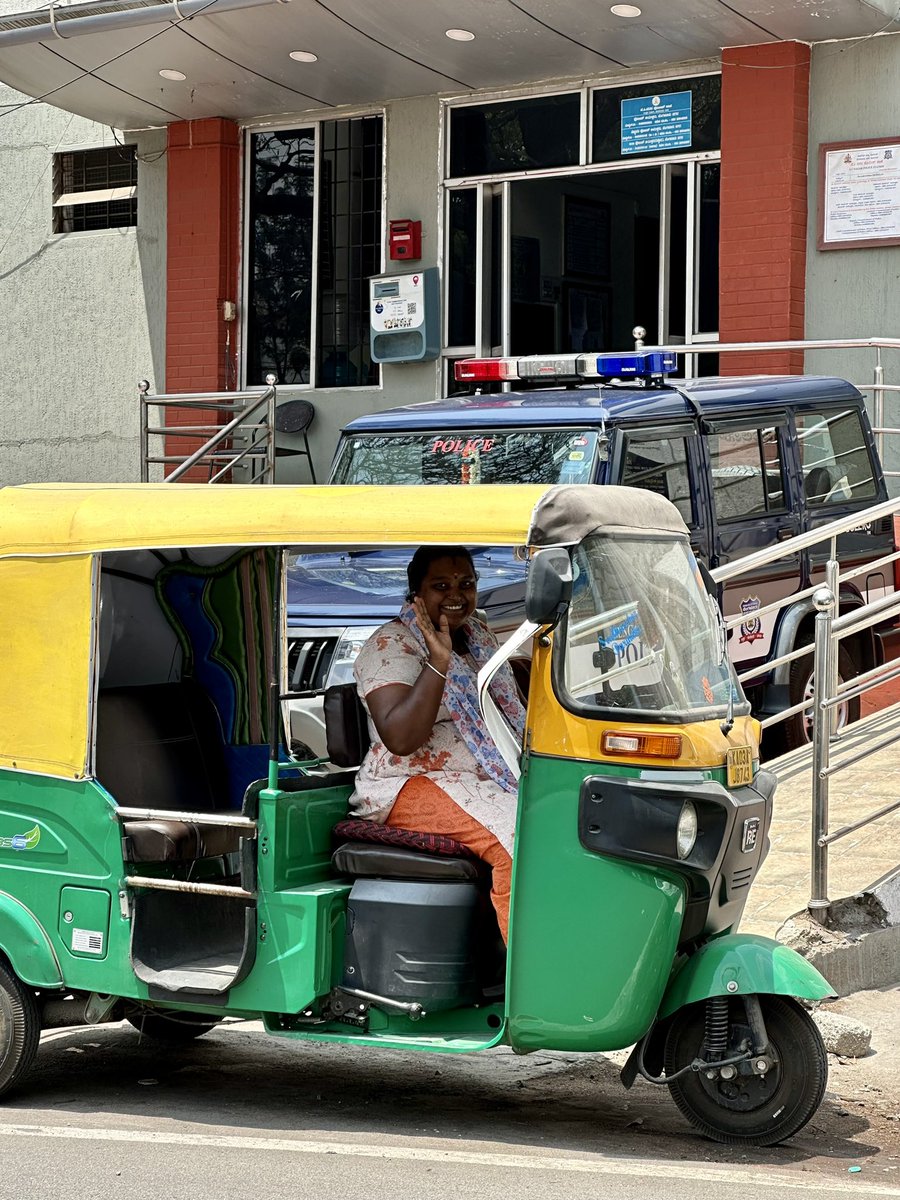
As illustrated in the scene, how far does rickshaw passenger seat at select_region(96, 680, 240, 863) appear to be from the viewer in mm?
5676

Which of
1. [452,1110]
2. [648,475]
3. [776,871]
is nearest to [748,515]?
[648,475]

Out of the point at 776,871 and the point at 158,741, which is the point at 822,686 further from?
the point at 158,741

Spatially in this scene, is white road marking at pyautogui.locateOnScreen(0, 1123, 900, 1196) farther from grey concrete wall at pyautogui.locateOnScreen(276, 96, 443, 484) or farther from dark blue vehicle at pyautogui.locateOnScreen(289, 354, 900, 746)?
grey concrete wall at pyautogui.locateOnScreen(276, 96, 443, 484)

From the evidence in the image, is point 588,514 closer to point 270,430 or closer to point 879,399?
point 879,399

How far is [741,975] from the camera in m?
A: 5.11

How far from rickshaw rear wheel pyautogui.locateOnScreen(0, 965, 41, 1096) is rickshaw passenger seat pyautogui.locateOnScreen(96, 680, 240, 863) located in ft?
2.02

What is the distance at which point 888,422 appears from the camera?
12.7 meters

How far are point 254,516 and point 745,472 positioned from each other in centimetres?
509

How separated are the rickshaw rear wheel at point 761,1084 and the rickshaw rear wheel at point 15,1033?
6.76 ft

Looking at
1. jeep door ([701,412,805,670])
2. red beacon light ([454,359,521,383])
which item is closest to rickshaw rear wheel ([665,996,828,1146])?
jeep door ([701,412,805,670])

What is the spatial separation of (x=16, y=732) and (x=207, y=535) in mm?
965

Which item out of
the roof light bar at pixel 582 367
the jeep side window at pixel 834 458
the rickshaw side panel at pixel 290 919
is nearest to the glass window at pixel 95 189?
the roof light bar at pixel 582 367

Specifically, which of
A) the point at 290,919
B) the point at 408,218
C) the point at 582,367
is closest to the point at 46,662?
the point at 290,919

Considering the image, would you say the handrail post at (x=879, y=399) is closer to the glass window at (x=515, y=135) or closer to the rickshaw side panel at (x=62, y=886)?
the glass window at (x=515, y=135)
